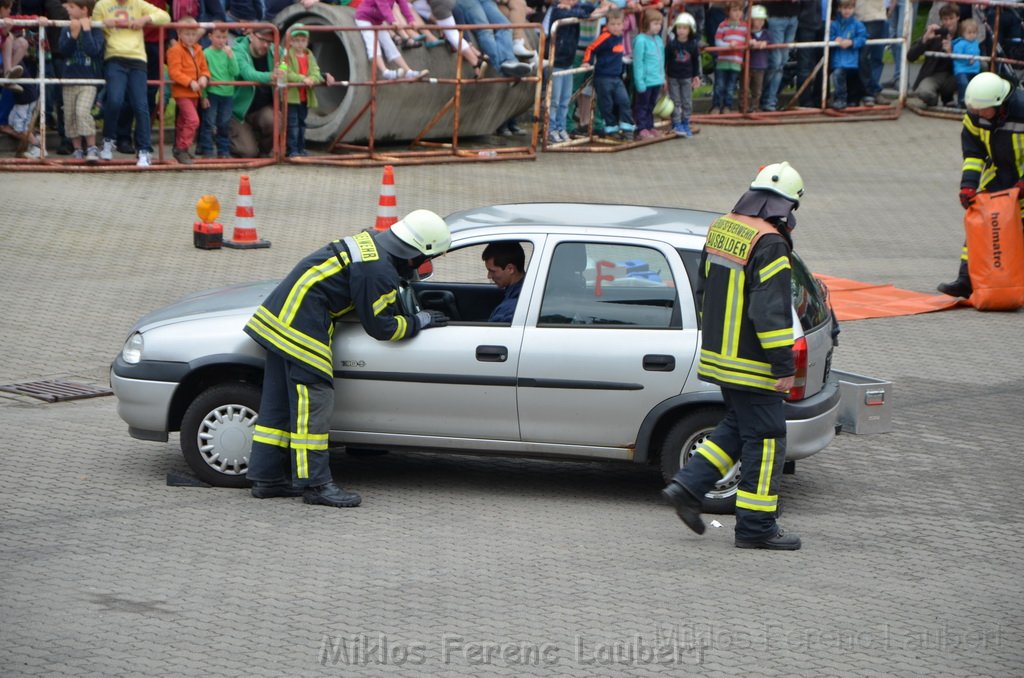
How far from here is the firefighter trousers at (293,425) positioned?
7488mm

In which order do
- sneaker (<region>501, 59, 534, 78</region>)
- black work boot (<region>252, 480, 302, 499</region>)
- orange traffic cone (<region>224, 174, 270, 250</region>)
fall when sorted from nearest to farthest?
black work boot (<region>252, 480, 302, 499</region>) < orange traffic cone (<region>224, 174, 270, 250</region>) < sneaker (<region>501, 59, 534, 78</region>)

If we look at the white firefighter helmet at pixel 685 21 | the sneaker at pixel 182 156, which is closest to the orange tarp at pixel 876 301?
the white firefighter helmet at pixel 685 21

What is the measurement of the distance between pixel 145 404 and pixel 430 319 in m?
1.54

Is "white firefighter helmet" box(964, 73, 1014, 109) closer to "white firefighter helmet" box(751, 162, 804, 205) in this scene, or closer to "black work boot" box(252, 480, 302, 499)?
"white firefighter helmet" box(751, 162, 804, 205)

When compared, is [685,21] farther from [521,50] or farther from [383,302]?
[383,302]

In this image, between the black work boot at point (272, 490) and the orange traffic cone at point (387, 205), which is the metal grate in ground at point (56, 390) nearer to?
the black work boot at point (272, 490)

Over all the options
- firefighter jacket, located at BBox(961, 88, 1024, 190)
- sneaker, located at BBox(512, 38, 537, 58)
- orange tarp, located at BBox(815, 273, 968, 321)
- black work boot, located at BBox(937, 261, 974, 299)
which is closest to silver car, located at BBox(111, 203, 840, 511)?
orange tarp, located at BBox(815, 273, 968, 321)

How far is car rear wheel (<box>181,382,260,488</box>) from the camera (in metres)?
7.83

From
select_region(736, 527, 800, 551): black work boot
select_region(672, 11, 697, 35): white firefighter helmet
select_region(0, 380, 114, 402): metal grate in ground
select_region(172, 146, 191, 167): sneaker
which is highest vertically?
select_region(672, 11, 697, 35): white firefighter helmet

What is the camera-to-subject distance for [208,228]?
1391 centimetres

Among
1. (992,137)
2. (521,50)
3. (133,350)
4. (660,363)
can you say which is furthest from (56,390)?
(521,50)

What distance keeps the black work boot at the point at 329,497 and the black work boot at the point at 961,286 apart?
23.5 feet

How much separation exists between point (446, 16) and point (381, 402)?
1114 cm

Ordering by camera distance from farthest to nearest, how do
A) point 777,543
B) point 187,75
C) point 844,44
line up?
point 844,44, point 187,75, point 777,543
